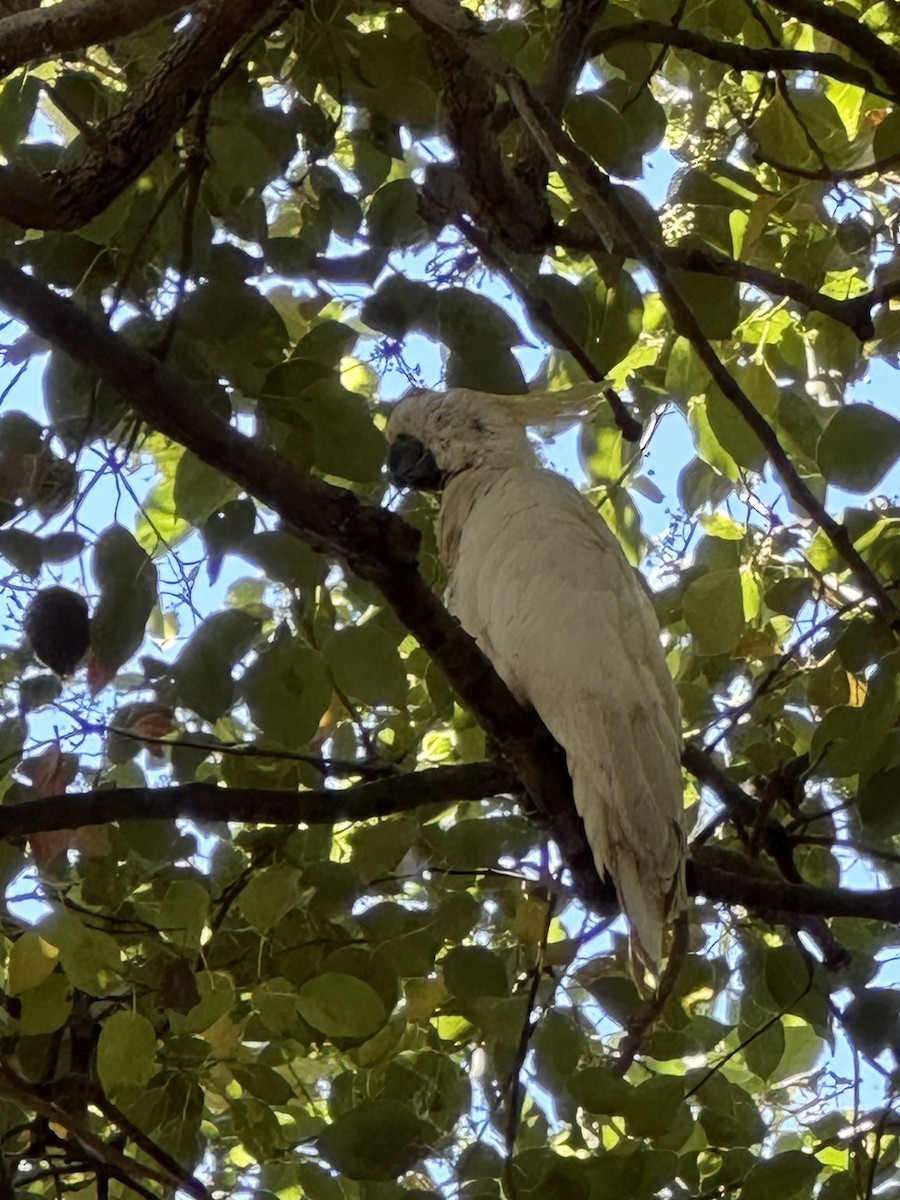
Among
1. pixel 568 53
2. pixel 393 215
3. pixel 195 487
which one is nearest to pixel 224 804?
pixel 195 487

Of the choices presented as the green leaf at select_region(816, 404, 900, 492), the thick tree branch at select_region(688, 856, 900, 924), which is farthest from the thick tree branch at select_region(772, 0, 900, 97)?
the thick tree branch at select_region(688, 856, 900, 924)

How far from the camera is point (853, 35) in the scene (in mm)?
1434

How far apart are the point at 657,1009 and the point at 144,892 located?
625 mm

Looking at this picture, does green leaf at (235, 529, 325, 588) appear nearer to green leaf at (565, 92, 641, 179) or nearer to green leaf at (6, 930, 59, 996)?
green leaf at (6, 930, 59, 996)

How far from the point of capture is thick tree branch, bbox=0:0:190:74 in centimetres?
101

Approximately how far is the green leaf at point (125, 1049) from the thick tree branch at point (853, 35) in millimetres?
1306

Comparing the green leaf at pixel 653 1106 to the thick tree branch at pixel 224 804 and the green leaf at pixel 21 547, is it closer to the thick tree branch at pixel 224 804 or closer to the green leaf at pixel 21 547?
the thick tree branch at pixel 224 804

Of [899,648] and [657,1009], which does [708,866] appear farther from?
[899,648]

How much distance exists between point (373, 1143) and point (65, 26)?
3.37 feet

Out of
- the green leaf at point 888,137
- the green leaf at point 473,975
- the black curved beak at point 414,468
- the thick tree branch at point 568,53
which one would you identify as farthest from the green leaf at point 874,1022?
the thick tree branch at point 568,53

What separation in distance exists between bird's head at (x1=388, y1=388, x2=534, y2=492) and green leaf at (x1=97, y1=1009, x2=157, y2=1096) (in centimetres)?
81

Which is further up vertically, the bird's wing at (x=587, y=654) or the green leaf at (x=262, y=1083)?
the bird's wing at (x=587, y=654)

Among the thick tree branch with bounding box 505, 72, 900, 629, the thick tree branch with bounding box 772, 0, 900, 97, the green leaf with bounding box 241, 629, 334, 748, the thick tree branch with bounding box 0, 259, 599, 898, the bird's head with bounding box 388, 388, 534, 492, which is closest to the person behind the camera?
the thick tree branch with bounding box 0, 259, 599, 898

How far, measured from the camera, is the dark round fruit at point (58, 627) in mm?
1196
